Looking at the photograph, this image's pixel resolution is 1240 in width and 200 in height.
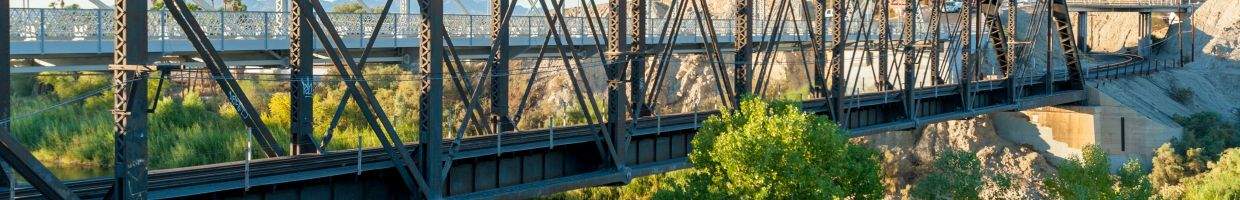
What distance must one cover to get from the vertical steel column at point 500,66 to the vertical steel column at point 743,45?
671cm

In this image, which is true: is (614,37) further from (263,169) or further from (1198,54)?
(1198,54)

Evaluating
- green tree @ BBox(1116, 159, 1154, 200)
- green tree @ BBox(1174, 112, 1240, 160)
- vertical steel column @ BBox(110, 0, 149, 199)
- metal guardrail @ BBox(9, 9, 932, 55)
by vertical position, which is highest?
metal guardrail @ BBox(9, 9, 932, 55)

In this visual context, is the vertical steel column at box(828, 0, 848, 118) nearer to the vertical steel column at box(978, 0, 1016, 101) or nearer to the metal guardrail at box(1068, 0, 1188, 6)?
the vertical steel column at box(978, 0, 1016, 101)

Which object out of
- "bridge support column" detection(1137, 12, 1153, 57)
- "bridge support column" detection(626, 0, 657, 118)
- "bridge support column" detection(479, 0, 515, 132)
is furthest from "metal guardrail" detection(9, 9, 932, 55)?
"bridge support column" detection(1137, 12, 1153, 57)

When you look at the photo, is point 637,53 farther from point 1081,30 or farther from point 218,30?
point 1081,30

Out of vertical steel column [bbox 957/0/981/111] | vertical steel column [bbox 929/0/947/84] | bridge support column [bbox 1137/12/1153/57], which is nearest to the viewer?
vertical steel column [bbox 929/0/947/84]

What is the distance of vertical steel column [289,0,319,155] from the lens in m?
23.1

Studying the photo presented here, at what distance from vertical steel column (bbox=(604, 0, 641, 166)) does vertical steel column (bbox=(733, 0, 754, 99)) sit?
5.87 metres

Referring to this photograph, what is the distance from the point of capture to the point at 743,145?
27094mm

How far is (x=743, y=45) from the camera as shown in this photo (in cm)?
3472

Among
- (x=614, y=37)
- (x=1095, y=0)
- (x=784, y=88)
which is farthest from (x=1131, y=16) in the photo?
(x=614, y=37)

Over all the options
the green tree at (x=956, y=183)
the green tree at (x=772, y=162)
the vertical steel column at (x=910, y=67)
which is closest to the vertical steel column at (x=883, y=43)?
the vertical steel column at (x=910, y=67)

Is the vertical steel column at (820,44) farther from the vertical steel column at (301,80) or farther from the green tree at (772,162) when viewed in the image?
the vertical steel column at (301,80)

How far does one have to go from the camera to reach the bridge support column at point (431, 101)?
22.8m
